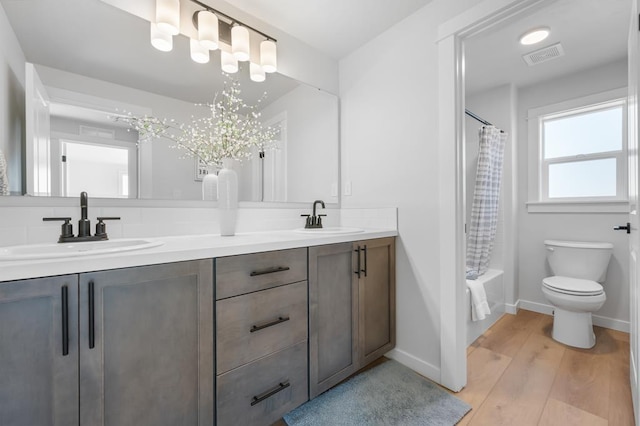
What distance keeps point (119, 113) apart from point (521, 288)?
3.62m

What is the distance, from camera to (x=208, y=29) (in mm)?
1512

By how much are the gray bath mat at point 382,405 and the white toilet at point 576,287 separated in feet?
4.15

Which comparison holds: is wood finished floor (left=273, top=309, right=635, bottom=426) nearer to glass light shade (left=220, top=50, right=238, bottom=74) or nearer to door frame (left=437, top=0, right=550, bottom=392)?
door frame (left=437, top=0, right=550, bottom=392)

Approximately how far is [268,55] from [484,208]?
2222 mm

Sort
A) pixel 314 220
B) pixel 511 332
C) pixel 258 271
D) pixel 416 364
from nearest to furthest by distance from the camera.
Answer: pixel 258 271 < pixel 416 364 < pixel 314 220 < pixel 511 332

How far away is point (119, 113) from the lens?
52.6 inches

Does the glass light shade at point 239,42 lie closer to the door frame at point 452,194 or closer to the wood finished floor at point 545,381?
the door frame at point 452,194

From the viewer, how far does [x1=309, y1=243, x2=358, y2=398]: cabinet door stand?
135cm

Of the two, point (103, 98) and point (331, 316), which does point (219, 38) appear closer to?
point (103, 98)

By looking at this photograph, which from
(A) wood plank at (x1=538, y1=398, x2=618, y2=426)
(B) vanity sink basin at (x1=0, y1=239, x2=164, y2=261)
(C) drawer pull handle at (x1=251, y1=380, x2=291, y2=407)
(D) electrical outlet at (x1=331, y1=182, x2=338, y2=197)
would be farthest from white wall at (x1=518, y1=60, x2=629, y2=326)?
(B) vanity sink basin at (x1=0, y1=239, x2=164, y2=261)

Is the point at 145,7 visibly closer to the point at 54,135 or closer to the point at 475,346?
the point at 54,135

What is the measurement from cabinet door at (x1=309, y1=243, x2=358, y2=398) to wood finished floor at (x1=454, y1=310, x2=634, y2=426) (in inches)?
25.3

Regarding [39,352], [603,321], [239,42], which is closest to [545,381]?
[603,321]

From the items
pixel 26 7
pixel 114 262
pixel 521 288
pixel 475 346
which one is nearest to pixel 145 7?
pixel 26 7
